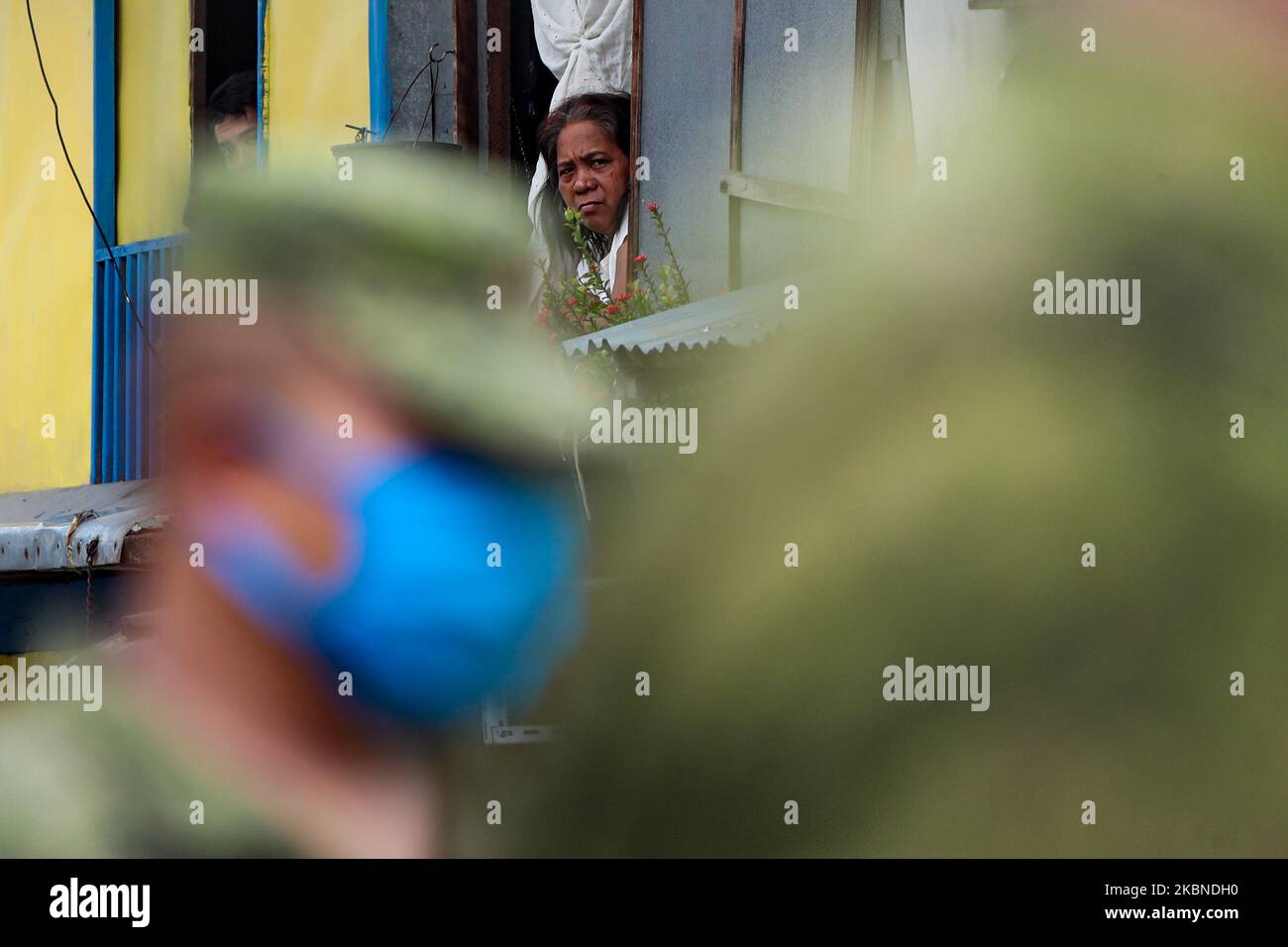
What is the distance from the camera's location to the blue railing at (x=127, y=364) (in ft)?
25.4

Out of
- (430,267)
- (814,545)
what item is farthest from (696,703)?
(430,267)

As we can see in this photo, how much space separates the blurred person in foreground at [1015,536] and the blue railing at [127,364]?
12.7 ft

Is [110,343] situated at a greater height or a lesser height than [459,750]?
Answer: greater

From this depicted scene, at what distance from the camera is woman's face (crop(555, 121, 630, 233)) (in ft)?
21.2

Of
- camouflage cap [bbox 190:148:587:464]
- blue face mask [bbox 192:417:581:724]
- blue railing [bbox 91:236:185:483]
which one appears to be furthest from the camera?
blue railing [bbox 91:236:185:483]

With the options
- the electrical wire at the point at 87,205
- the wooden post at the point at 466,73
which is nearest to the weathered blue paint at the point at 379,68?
the wooden post at the point at 466,73

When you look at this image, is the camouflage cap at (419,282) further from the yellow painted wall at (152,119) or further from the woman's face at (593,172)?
the yellow painted wall at (152,119)

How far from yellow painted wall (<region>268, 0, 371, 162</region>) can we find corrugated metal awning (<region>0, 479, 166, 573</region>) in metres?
1.77

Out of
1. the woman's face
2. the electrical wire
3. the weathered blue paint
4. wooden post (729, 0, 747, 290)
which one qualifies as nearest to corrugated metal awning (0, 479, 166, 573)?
the electrical wire

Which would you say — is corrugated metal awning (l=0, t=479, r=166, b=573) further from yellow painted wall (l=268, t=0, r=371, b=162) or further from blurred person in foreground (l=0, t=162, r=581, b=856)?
yellow painted wall (l=268, t=0, r=371, b=162)
